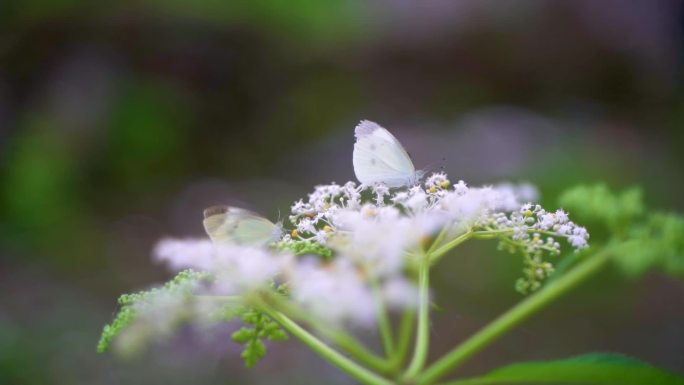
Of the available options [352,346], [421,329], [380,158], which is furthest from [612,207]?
[380,158]

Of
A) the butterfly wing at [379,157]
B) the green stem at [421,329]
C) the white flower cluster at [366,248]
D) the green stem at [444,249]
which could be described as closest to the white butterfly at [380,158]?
the butterfly wing at [379,157]

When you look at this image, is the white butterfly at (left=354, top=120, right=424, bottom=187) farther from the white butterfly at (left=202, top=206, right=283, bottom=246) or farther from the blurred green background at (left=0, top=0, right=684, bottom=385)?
the blurred green background at (left=0, top=0, right=684, bottom=385)

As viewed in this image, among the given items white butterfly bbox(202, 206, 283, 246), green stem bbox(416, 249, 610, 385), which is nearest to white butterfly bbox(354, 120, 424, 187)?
white butterfly bbox(202, 206, 283, 246)

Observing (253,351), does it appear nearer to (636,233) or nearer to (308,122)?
(636,233)

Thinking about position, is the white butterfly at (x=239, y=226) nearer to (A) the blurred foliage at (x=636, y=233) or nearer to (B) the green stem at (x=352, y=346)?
(B) the green stem at (x=352, y=346)

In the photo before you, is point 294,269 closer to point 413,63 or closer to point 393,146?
point 393,146

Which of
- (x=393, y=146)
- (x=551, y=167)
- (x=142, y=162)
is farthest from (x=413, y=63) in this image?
(x=393, y=146)
